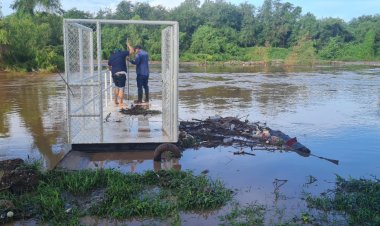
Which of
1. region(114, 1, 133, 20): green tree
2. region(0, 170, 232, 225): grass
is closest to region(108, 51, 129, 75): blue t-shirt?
region(0, 170, 232, 225): grass

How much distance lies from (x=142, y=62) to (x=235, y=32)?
187 feet

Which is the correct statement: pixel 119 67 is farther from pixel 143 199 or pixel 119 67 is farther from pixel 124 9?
pixel 124 9

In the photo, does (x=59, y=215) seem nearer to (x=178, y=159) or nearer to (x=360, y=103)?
(x=178, y=159)

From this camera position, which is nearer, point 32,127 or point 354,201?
point 354,201

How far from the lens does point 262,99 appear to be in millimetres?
16906

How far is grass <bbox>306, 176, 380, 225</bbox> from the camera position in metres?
5.09

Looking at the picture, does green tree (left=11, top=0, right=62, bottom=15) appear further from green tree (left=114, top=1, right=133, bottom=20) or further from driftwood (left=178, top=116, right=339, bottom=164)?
driftwood (left=178, top=116, right=339, bottom=164)

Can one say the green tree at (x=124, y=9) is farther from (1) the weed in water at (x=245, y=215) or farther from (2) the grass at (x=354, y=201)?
(1) the weed in water at (x=245, y=215)

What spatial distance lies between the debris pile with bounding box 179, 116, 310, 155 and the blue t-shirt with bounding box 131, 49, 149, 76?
237 cm

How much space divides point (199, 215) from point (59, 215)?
177 centimetres

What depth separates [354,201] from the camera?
5.57 m

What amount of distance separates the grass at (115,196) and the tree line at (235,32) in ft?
108

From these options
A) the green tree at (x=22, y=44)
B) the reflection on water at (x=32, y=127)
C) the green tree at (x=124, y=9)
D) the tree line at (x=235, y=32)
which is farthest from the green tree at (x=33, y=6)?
the reflection on water at (x=32, y=127)

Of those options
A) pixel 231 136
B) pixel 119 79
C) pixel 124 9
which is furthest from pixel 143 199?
pixel 124 9
